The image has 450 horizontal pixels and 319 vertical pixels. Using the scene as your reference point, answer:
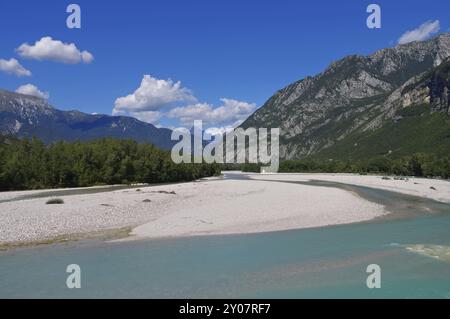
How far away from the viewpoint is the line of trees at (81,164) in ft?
324

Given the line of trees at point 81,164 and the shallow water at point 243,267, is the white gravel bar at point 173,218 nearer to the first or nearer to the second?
the shallow water at point 243,267

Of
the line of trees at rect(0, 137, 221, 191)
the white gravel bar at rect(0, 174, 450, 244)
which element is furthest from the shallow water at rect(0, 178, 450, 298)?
the line of trees at rect(0, 137, 221, 191)

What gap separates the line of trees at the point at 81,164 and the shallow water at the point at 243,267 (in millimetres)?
78670

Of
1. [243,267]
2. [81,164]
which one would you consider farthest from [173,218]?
[81,164]

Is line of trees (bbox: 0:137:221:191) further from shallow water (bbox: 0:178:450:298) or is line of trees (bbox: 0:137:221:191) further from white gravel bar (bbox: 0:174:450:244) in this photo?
shallow water (bbox: 0:178:450:298)

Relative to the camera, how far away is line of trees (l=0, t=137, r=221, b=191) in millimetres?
98688

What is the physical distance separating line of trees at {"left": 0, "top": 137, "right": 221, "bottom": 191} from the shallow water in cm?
7867

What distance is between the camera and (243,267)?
22.5 meters

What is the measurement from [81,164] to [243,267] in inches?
3831

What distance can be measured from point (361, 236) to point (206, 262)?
13900mm

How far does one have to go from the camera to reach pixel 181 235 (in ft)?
104

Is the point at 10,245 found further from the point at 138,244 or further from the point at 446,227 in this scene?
the point at 446,227

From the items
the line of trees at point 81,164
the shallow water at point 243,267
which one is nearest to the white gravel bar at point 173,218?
the shallow water at point 243,267

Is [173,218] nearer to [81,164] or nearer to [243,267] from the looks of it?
[243,267]
